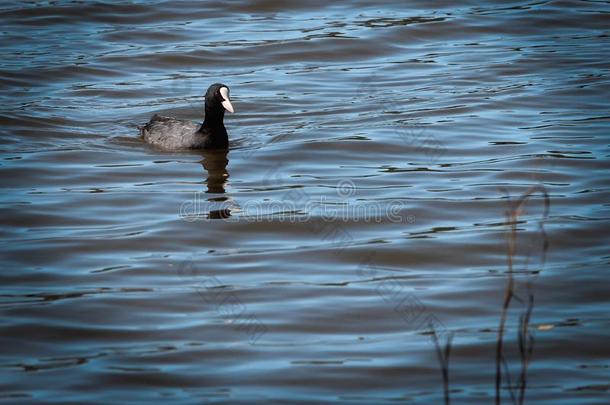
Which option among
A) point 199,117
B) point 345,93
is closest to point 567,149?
point 345,93

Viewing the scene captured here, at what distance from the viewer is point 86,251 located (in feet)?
24.3

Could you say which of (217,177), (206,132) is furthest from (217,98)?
(217,177)

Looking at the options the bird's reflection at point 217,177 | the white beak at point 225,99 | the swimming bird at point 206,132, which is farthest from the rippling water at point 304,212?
the white beak at point 225,99

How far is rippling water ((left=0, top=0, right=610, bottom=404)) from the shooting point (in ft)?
17.9

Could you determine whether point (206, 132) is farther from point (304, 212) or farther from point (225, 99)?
point (304, 212)

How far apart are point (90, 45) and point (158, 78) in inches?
79.3

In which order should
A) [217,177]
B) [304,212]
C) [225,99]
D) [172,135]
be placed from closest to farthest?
[304,212]
[217,177]
[225,99]
[172,135]

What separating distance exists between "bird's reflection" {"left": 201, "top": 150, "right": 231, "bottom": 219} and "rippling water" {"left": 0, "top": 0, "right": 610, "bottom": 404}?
0.04 meters

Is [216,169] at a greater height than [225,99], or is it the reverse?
[225,99]

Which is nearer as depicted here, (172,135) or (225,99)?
(225,99)

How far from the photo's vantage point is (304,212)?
8.34m

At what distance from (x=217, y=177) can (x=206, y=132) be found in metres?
1.10

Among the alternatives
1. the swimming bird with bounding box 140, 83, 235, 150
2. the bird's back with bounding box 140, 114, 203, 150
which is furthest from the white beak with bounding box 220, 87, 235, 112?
the bird's back with bounding box 140, 114, 203, 150

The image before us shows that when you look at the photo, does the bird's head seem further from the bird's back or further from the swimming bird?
the bird's back
